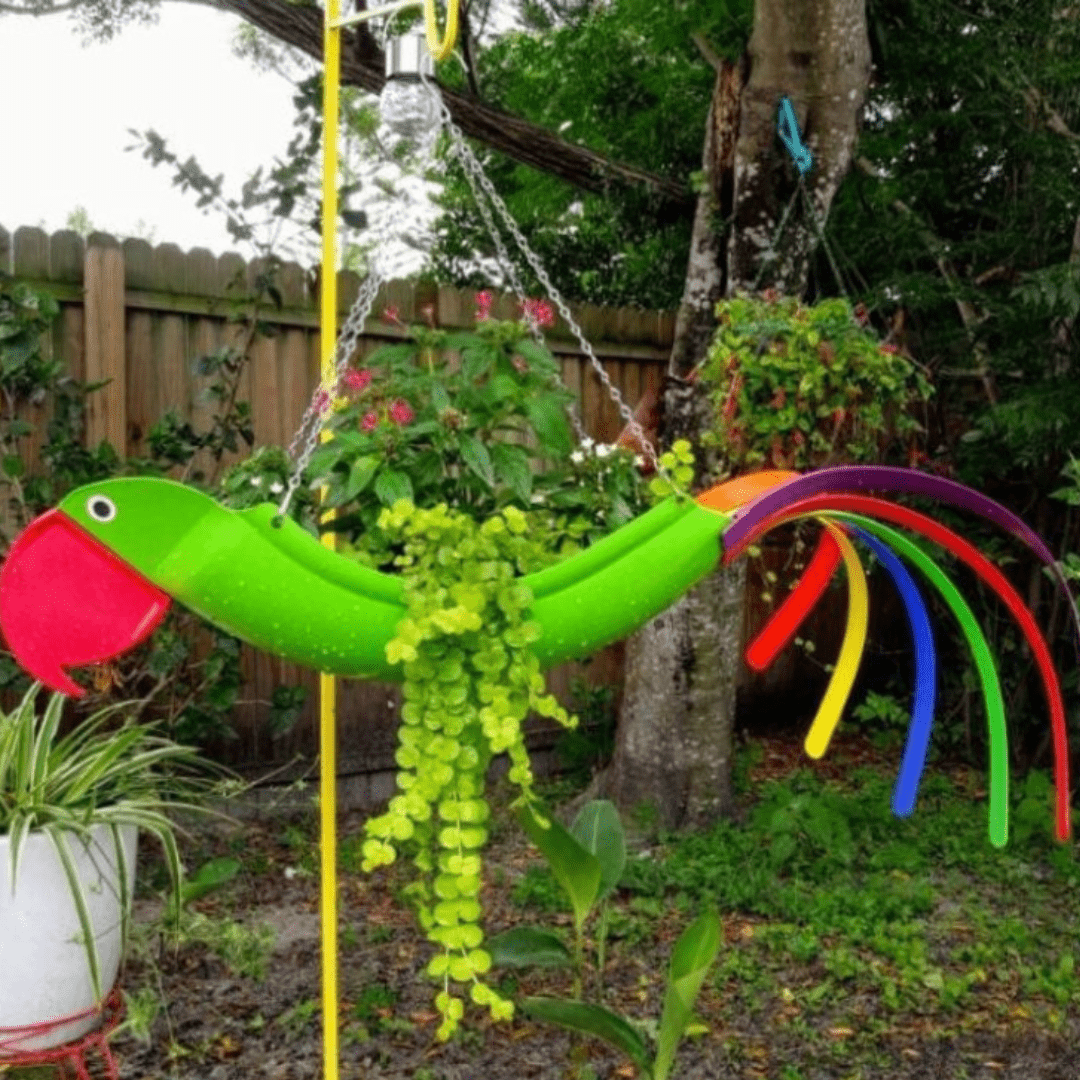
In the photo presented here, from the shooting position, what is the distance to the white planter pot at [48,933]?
9.07 ft

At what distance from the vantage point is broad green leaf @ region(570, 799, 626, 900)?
3047 mm

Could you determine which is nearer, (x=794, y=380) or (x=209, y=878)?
(x=794, y=380)

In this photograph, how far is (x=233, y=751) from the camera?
170 inches

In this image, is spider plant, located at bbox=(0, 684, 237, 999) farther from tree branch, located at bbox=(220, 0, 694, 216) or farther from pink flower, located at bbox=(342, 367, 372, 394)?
tree branch, located at bbox=(220, 0, 694, 216)

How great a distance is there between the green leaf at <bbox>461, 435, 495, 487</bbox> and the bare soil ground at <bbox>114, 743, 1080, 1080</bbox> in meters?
1.37

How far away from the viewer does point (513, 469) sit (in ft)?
7.18

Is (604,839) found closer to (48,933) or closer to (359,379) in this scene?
(48,933)

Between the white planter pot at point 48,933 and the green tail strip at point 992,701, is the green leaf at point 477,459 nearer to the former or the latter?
the green tail strip at point 992,701

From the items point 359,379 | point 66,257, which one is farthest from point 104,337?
point 359,379

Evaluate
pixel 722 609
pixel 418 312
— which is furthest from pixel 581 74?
pixel 722 609

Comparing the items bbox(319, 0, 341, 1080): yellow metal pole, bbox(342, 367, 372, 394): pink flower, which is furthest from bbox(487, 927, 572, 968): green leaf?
bbox(342, 367, 372, 394): pink flower

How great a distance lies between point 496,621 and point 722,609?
2.41 m

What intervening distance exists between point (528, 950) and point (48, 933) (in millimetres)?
984

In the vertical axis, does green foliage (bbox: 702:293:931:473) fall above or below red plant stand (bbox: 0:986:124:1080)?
above
